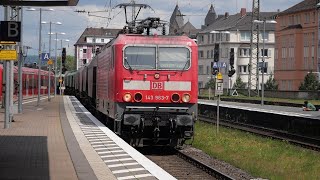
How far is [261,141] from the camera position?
901 inches

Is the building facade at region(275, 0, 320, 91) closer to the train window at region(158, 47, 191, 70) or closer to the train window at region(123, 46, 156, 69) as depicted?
the train window at region(158, 47, 191, 70)

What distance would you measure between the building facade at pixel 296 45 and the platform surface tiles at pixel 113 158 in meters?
74.2

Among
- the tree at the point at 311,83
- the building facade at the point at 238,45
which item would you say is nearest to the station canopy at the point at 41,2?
the tree at the point at 311,83

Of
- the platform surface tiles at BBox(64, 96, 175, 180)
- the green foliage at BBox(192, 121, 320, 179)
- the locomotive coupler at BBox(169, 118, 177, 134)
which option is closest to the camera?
the platform surface tiles at BBox(64, 96, 175, 180)

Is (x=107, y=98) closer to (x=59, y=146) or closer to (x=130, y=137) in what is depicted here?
(x=130, y=137)

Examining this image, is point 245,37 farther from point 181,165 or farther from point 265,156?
point 181,165

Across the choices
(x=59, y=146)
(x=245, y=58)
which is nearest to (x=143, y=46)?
(x=59, y=146)

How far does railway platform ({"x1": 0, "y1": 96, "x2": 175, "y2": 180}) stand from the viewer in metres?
11.9

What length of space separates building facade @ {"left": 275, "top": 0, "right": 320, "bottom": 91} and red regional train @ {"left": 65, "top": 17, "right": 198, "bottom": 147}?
244 feet

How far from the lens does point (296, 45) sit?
98.8 meters

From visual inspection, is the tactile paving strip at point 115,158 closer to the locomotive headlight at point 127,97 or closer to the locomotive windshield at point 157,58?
the locomotive headlight at point 127,97

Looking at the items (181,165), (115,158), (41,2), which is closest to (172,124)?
(181,165)

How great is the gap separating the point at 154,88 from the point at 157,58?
0.96 m

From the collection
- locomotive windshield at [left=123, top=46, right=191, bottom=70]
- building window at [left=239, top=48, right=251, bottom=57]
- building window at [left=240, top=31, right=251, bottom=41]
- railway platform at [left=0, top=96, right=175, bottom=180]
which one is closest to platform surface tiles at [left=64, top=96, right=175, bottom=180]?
railway platform at [left=0, top=96, right=175, bottom=180]
